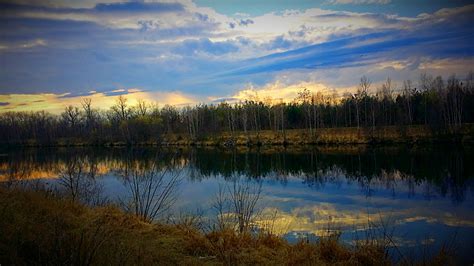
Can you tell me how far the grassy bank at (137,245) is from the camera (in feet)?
17.6

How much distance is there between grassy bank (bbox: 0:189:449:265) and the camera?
17.6 feet

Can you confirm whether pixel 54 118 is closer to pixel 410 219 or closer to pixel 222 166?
pixel 222 166

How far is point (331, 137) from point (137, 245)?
56394mm

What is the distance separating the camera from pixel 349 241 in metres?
11.1

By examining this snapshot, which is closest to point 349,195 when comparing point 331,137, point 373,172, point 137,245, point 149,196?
point 373,172

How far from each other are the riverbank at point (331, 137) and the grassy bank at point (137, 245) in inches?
1928

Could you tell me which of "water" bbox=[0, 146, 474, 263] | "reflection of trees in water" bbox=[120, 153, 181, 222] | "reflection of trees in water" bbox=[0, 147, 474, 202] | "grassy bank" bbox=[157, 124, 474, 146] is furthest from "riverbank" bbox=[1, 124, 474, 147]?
"reflection of trees in water" bbox=[120, 153, 181, 222]

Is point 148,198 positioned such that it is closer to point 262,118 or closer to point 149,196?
point 149,196

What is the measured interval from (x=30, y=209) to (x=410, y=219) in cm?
1368

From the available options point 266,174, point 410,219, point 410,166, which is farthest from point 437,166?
point 410,219

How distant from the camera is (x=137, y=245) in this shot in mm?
7711

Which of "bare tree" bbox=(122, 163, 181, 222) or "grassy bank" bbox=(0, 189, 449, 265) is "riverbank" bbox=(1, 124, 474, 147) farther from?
"grassy bank" bbox=(0, 189, 449, 265)

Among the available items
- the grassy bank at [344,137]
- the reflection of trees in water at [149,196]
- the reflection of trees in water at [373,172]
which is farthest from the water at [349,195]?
the grassy bank at [344,137]

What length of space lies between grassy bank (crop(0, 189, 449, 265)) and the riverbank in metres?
49.0
